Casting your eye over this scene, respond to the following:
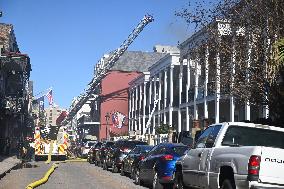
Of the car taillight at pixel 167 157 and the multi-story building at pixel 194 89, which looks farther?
the multi-story building at pixel 194 89

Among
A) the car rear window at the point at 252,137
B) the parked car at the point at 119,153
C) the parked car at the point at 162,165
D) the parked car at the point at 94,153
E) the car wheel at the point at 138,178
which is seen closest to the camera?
the car rear window at the point at 252,137

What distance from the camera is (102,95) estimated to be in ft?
268

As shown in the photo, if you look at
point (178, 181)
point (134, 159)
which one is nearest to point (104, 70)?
point (134, 159)

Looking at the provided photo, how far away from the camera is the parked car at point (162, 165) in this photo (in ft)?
46.1

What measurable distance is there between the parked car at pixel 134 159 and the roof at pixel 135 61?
207 ft

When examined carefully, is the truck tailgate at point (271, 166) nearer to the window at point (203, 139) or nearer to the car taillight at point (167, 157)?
the window at point (203, 139)

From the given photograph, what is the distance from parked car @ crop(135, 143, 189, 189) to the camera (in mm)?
14055

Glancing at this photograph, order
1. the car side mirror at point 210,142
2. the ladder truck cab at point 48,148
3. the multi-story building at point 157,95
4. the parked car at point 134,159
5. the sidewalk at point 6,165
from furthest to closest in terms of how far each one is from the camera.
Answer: the multi-story building at point 157,95 < the ladder truck cab at point 48,148 < the sidewalk at point 6,165 < the parked car at point 134,159 < the car side mirror at point 210,142

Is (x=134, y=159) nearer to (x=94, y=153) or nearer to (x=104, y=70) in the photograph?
(x=94, y=153)

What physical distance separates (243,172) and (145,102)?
53.2 meters

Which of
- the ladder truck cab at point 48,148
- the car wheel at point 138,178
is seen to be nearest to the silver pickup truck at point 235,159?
the car wheel at point 138,178

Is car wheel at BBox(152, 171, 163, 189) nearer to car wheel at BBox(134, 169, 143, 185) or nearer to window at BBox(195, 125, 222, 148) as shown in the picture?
car wheel at BBox(134, 169, 143, 185)

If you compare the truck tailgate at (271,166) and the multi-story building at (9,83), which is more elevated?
the multi-story building at (9,83)

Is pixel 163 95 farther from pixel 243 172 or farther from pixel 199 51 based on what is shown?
pixel 243 172
